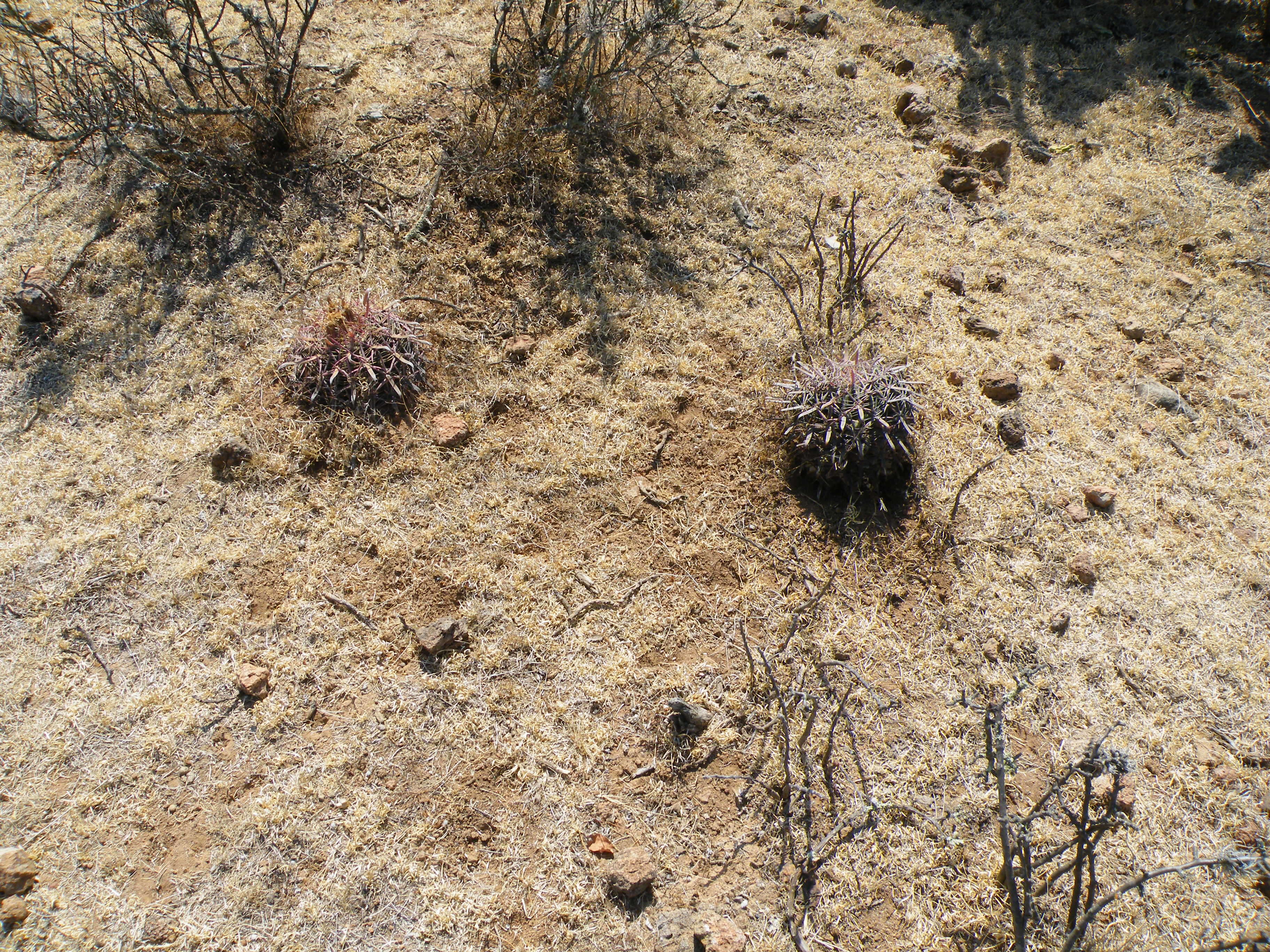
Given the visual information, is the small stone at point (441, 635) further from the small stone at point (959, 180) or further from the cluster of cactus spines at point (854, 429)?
the small stone at point (959, 180)

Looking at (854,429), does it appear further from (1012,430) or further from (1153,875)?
(1153,875)

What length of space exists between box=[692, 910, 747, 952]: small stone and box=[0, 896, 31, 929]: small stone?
1795 millimetres

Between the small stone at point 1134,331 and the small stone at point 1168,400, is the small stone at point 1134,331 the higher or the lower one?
the higher one

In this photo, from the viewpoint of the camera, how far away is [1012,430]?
3223mm

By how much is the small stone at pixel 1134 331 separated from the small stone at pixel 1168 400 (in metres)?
0.32

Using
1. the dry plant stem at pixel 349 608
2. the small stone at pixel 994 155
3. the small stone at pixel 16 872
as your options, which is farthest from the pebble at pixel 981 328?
the small stone at pixel 16 872

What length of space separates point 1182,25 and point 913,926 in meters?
6.08

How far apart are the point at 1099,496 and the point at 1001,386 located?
61 centimetres

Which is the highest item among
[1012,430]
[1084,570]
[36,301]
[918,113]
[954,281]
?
[918,113]

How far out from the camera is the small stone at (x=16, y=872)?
2031 millimetres

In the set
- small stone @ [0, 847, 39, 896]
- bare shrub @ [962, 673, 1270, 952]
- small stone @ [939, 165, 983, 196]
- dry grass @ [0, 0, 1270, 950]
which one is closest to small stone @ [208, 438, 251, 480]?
dry grass @ [0, 0, 1270, 950]

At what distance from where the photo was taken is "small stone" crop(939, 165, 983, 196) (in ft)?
13.6

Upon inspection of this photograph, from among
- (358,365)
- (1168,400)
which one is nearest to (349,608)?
(358,365)

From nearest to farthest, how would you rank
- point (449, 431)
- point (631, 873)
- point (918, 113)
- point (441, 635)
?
point (631, 873)
point (441, 635)
point (449, 431)
point (918, 113)
